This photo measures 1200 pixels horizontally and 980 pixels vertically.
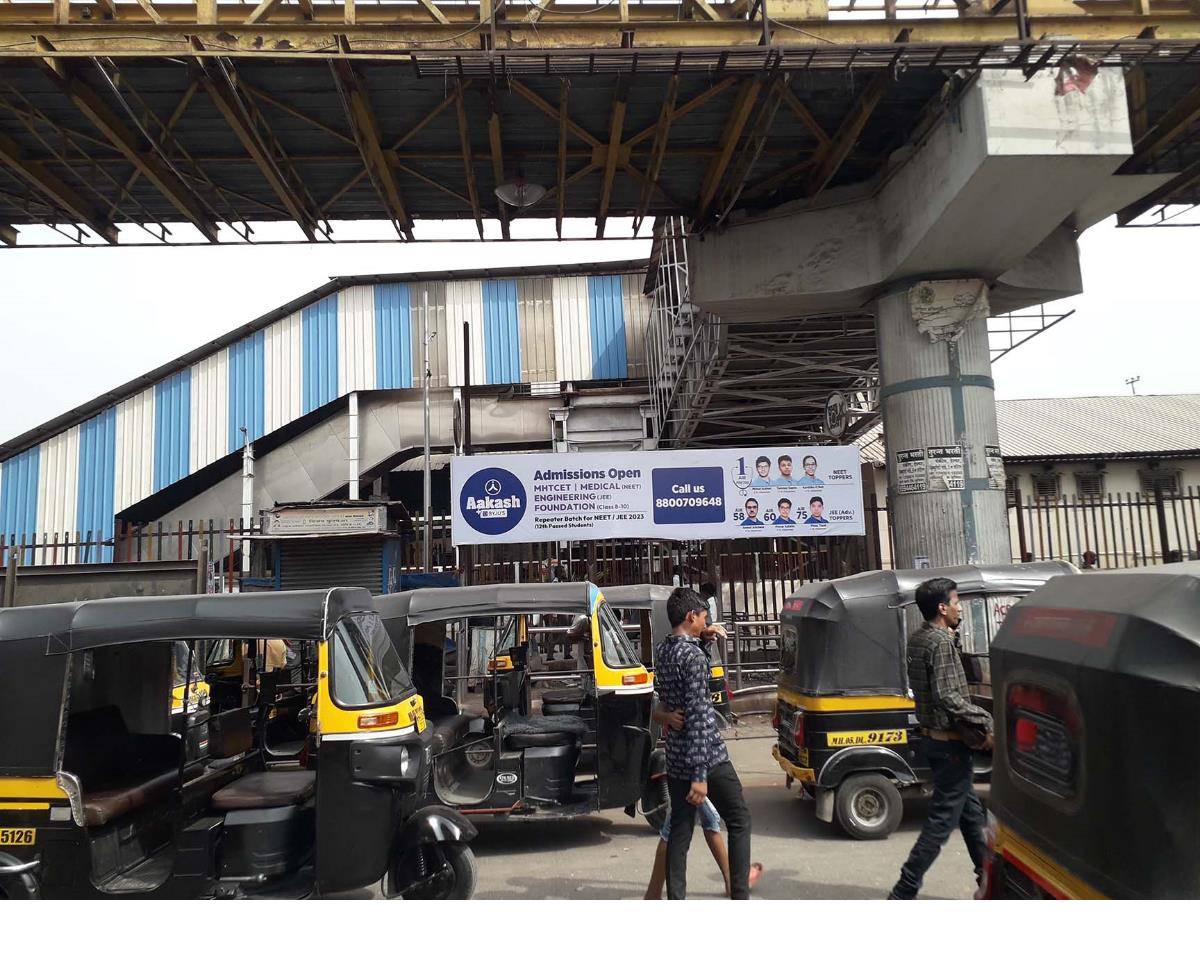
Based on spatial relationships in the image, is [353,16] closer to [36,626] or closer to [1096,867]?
[36,626]

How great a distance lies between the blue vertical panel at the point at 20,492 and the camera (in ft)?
75.9

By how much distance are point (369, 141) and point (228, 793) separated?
8366mm

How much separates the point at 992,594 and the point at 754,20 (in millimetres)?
6866

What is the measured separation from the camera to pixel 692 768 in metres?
4.35

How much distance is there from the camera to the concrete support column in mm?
10883

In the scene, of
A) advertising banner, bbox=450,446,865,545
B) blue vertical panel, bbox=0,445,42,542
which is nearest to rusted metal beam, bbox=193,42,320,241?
advertising banner, bbox=450,446,865,545

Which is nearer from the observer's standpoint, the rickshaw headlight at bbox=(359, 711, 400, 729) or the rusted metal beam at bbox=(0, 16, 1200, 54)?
the rickshaw headlight at bbox=(359, 711, 400, 729)

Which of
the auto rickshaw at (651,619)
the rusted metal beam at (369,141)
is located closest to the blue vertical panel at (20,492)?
the rusted metal beam at (369,141)

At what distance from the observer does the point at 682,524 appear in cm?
1159

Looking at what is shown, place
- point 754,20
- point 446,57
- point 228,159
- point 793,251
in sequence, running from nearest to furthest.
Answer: point 446,57
point 754,20
point 228,159
point 793,251

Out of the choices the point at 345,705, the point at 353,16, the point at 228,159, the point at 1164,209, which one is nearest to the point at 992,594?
the point at 345,705

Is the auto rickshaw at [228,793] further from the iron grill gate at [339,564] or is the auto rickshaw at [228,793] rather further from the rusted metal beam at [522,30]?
the iron grill gate at [339,564]

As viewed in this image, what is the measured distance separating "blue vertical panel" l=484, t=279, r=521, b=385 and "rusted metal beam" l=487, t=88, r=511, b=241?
10.6 metres

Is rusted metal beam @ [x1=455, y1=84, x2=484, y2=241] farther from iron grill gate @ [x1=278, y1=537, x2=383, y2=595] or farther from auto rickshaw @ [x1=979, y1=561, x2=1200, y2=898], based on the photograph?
auto rickshaw @ [x1=979, y1=561, x2=1200, y2=898]
